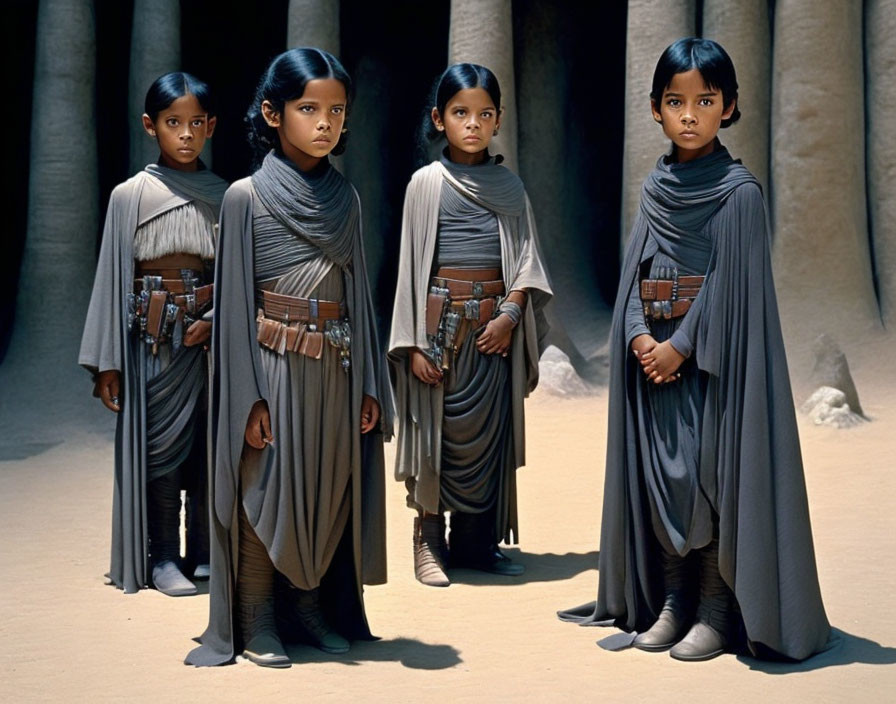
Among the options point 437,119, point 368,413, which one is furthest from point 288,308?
point 437,119

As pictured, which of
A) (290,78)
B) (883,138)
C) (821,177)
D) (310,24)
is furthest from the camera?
(310,24)

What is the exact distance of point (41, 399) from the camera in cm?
1030

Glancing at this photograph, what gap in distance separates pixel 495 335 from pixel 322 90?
1745mm

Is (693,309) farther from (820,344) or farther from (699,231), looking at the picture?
(820,344)

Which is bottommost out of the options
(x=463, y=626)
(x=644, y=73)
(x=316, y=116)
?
(x=463, y=626)

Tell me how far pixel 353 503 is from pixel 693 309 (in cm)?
135

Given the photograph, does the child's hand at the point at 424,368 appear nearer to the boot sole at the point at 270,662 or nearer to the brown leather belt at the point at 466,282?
the brown leather belt at the point at 466,282

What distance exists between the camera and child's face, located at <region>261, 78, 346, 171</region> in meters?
4.68

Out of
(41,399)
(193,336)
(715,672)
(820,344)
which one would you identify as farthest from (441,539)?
(41,399)

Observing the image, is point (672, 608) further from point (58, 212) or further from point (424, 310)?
point (58, 212)

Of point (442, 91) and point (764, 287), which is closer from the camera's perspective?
point (764, 287)

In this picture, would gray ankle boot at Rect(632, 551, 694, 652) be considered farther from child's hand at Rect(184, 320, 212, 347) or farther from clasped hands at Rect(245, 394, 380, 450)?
child's hand at Rect(184, 320, 212, 347)

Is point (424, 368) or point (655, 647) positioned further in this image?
point (424, 368)

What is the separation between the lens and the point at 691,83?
4793 mm
